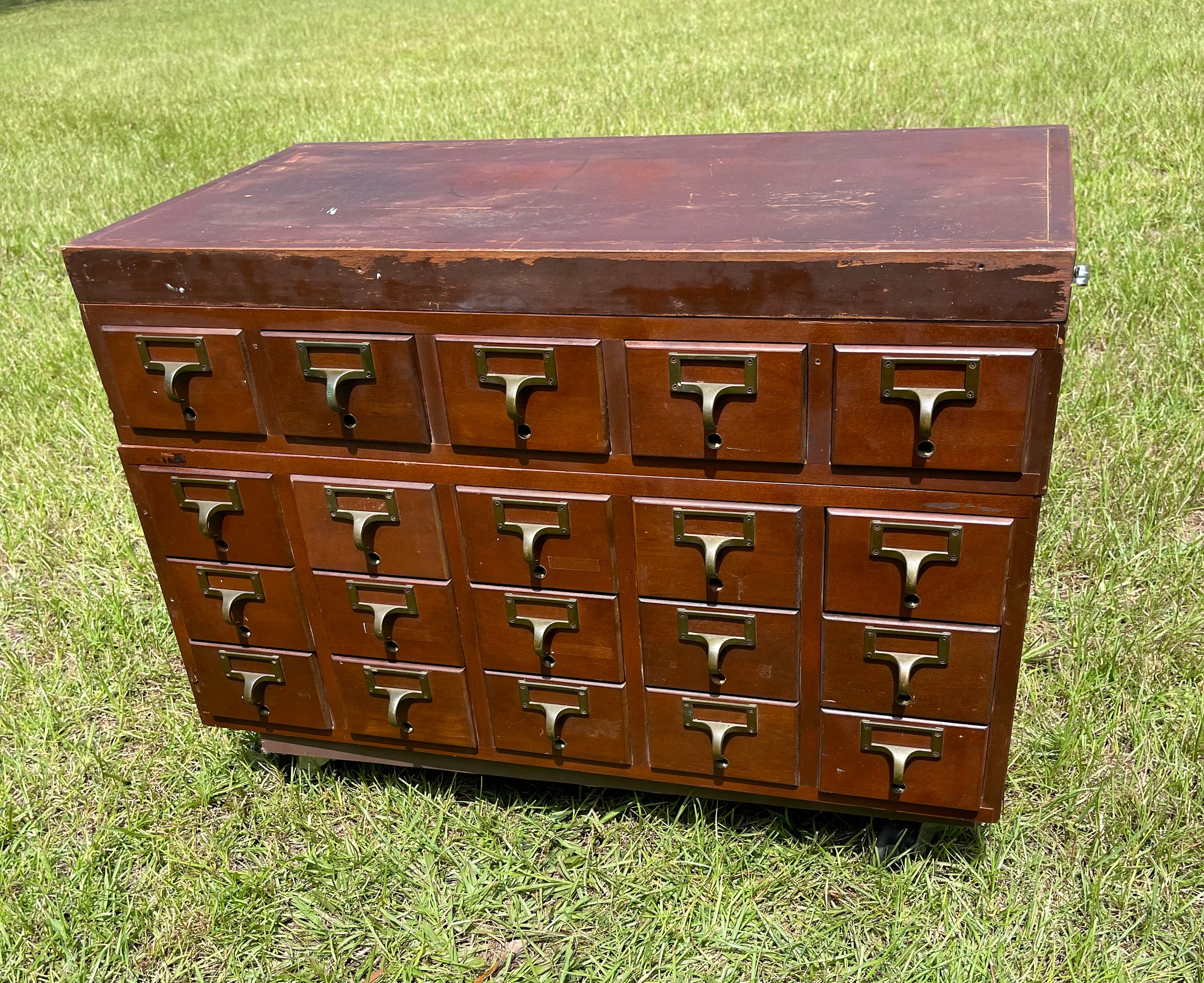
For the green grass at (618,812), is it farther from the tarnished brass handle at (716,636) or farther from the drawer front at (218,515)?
the drawer front at (218,515)

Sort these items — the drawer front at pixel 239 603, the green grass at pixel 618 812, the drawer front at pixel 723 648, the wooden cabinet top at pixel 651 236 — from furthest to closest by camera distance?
1. the drawer front at pixel 239 603
2. the green grass at pixel 618 812
3. the drawer front at pixel 723 648
4. the wooden cabinet top at pixel 651 236

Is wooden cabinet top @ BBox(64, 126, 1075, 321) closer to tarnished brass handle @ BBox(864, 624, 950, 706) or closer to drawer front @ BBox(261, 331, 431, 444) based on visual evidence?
drawer front @ BBox(261, 331, 431, 444)

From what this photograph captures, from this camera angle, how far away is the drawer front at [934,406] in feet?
5.49

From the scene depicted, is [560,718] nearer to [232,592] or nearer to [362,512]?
[362,512]

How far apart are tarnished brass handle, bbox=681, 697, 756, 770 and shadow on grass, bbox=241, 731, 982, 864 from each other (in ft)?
0.87

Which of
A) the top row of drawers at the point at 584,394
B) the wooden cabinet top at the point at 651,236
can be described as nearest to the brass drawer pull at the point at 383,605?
the top row of drawers at the point at 584,394

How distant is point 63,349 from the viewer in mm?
4742

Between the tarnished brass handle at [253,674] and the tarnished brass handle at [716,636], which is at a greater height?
the tarnished brass handle at [716,636]

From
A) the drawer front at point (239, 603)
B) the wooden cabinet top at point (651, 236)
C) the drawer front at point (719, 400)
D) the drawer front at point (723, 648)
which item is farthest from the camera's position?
the drawer front at point (239, 603)

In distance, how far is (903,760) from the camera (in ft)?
6.69

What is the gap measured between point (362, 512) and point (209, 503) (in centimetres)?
34

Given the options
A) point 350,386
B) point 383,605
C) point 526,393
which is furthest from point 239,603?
point 526,393

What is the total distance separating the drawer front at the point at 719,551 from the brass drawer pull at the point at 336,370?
554mm

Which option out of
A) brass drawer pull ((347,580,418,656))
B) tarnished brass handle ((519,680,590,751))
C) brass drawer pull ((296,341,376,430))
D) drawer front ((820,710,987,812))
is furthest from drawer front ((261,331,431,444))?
drawer front ((820,710,987,812))
